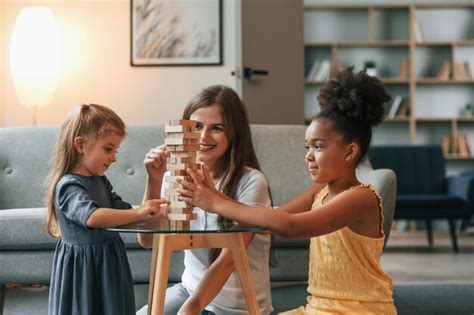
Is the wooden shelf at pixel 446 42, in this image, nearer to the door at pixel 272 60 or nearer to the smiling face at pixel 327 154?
the door at pixel 272 60

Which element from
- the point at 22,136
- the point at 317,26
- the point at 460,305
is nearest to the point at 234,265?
the point at 460,305

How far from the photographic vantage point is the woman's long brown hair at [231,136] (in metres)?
2.33

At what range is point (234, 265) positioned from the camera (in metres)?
2.09

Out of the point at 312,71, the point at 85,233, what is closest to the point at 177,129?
the point at 85,233

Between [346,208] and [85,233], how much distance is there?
64 cm

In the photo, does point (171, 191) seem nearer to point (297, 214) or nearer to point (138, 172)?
point (297, 214)

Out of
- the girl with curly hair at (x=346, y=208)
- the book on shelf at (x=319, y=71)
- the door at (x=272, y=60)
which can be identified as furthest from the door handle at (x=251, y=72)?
the book on shelf at (x=319, y=71)

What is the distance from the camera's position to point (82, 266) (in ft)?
6.95

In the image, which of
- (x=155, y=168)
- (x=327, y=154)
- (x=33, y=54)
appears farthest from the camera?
(x=33, y=54)

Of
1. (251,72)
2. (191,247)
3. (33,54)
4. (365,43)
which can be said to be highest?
(365,43)

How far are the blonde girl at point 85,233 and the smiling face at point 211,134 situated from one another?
0.23 m

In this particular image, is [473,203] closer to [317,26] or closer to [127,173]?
[317,26]

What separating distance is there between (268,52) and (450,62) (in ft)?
13.0

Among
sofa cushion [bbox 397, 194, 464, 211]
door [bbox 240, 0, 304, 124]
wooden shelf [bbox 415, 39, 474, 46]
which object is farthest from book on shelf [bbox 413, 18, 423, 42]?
door [bbox 240, 0, 304, 124]
